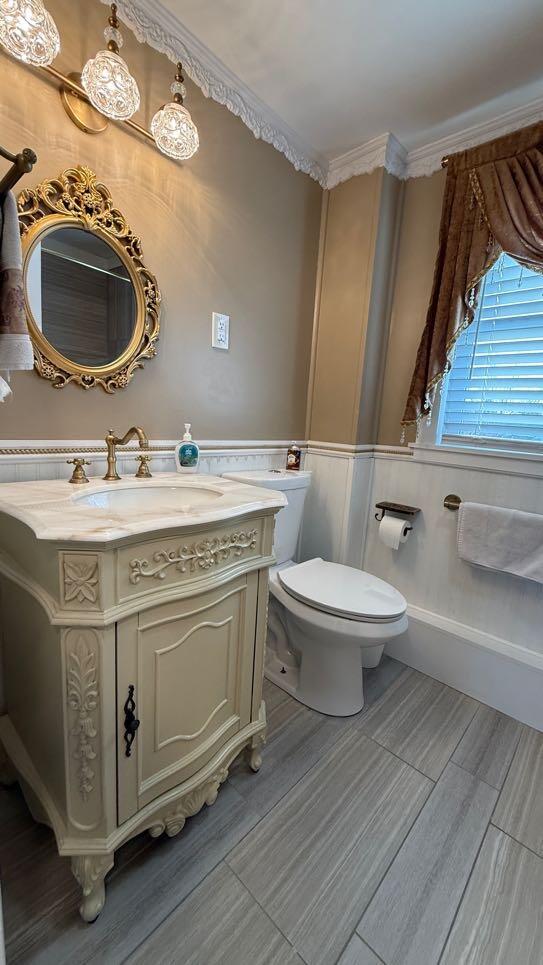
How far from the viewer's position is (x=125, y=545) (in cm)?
77

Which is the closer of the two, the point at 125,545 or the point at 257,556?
the point at 125,545

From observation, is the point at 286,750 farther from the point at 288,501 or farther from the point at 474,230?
the point at 474,230

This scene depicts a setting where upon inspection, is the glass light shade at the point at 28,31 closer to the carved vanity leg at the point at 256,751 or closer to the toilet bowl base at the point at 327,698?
the carved vanity leg at the point at 256,751

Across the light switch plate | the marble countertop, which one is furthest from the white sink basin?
the light switch plate

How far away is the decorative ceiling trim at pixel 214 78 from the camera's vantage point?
1.19 metres

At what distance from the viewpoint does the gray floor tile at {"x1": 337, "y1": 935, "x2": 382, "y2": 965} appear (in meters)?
0.83

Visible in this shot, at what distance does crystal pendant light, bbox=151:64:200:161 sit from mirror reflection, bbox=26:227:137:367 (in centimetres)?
37

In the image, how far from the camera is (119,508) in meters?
1.02

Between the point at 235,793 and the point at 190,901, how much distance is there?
11.3 inches

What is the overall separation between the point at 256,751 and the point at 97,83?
6.34 feet

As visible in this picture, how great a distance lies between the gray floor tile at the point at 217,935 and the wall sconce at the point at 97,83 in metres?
1.97

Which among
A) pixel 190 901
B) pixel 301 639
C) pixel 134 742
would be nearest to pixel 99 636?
pixel 134 742

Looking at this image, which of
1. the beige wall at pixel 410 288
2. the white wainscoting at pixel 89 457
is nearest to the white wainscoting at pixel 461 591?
the beige wall at pixel 410 288

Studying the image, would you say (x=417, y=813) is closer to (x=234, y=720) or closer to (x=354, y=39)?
(x=234, y=720)
